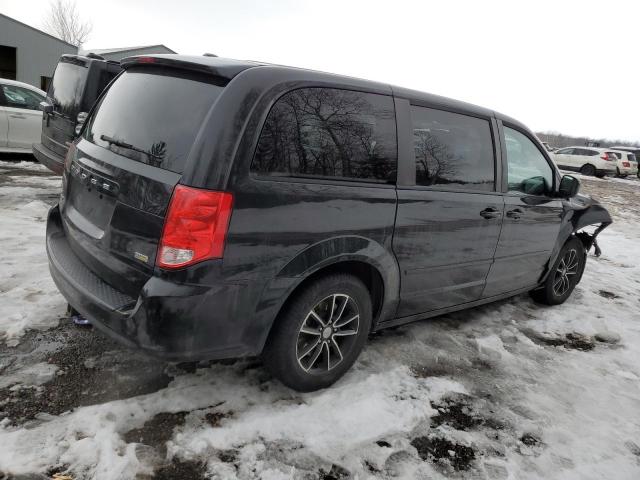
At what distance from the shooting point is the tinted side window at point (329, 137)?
2.27m

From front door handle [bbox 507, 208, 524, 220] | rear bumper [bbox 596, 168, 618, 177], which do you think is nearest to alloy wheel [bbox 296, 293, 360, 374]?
front door handle [bbox 507, 208, 524, 220]

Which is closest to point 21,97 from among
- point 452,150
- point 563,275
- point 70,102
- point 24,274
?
point 70,102

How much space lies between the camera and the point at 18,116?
891 centimetres

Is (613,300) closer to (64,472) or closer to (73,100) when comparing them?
(64,472)

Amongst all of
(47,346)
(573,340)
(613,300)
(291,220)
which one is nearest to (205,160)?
(291,220)

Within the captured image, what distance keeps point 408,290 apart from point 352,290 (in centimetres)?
54

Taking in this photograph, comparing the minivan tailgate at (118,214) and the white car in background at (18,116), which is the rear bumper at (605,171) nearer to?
the white car in background at (18,116)

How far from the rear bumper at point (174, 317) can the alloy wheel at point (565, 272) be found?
3.64 metres

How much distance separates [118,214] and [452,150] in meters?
2.19

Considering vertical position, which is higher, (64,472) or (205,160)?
(205,160)

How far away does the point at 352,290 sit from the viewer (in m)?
2.71

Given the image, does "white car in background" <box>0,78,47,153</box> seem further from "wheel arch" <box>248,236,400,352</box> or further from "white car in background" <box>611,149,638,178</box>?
"white car in background" <box>611,149,638,178</box>

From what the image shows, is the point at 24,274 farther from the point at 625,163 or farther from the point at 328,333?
the point at 625,163

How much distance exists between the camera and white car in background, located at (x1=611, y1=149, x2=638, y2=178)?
87.3 ft
